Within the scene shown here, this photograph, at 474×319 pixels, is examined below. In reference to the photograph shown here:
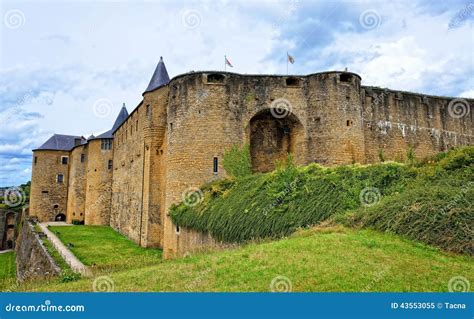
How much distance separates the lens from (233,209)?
53.3 ft

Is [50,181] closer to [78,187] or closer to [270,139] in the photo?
[78,187]

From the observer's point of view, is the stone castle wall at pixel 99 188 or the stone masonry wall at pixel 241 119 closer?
the stone masonry wall at pixel 241 119

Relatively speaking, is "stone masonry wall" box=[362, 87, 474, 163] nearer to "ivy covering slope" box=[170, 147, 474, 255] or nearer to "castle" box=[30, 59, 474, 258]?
"castle" box=[30, 59, 474, 258]

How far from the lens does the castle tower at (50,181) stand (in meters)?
47.9

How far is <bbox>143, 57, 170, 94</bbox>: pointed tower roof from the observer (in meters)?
28.9

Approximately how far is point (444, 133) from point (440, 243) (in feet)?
74.6

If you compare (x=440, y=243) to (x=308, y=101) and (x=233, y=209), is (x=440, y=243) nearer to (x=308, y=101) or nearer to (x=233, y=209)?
(x=233, y=209)

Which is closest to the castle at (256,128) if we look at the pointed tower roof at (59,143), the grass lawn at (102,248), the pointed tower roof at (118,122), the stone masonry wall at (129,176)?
the stone masonry wall at (129,176)

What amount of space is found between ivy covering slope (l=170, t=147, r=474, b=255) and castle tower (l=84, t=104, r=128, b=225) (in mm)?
26015

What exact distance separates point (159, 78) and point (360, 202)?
20.0 metres

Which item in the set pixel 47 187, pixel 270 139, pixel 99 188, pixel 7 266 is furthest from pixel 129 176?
pixel 47 187

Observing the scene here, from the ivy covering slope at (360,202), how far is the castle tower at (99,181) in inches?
1024

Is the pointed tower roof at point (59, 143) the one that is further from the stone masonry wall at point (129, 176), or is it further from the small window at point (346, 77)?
the small window at point (346, 77)

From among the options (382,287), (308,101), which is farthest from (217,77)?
(382,287)
